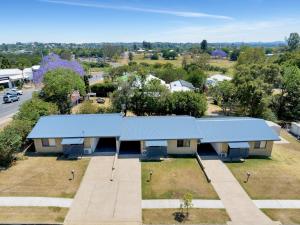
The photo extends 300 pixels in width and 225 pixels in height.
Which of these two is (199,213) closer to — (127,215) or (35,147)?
(127,215)

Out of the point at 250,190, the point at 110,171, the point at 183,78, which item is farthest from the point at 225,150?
the point at 183,78

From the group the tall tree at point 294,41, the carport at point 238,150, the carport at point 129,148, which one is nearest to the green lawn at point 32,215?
the carport at point 129,148

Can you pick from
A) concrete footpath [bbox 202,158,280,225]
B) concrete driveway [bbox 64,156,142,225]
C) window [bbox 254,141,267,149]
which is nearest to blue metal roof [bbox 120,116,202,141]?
concrete driveway [bbox 64,156,142,225]

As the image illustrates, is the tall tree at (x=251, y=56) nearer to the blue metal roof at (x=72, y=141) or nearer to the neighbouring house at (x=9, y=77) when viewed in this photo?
the blue metal roof at (x=72, y=141)

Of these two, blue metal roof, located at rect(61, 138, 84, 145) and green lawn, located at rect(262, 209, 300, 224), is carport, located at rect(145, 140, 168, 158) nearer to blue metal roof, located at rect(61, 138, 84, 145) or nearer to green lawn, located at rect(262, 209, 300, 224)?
blue metal roof, located at rect(61, 138, 84, 145)

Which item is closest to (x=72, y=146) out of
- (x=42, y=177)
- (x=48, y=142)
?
(x=48, y=142)

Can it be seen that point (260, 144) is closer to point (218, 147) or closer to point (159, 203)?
point (218, 147)
